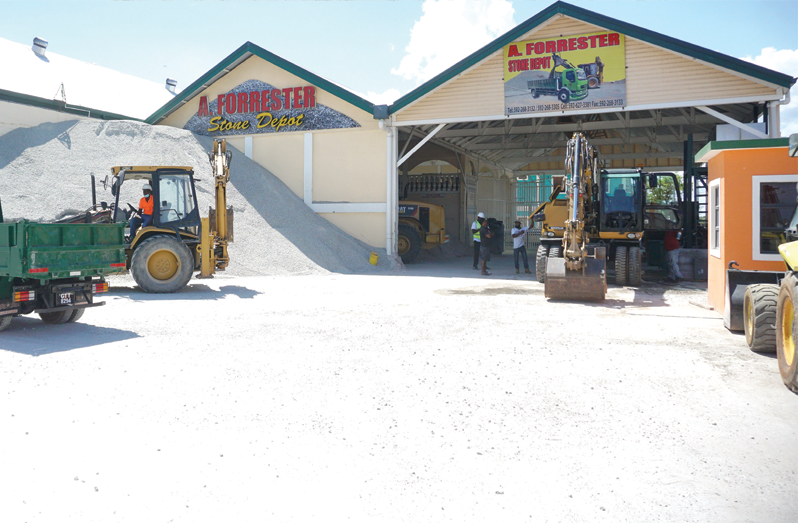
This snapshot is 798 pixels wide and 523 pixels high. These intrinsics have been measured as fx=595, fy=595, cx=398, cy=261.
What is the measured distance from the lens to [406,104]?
1886 cm

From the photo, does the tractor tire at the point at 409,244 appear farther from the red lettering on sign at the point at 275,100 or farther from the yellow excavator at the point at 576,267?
the yellow excavator at the point at 576,267

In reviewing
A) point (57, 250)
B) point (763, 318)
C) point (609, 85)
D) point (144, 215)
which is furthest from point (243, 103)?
point (763, 318)

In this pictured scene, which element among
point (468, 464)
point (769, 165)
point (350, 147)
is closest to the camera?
point (468, 464)

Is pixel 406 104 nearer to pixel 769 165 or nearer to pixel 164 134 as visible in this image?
pixel 164 134

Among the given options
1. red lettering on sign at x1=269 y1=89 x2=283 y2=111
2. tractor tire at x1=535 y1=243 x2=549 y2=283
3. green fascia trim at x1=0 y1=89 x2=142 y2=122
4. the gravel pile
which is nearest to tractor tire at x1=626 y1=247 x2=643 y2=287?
tractor tire at x1=535 y1=243 x2=549 y2=283


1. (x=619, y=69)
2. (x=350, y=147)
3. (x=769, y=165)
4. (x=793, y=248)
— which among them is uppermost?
(x=619, y=69)

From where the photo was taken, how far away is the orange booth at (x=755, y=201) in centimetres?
851

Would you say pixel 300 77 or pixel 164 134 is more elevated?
pixel 300 77

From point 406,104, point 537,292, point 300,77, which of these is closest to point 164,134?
point 300,77

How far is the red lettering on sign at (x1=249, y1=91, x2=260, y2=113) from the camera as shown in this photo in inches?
853

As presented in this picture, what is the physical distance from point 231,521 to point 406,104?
55.7ft

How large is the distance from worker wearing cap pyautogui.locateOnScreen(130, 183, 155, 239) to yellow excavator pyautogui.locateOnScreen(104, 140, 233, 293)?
Result: 0.05 meters

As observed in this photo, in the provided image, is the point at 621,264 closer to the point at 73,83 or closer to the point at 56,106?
the point at 56,106

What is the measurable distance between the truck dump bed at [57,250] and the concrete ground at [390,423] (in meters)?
0.83
